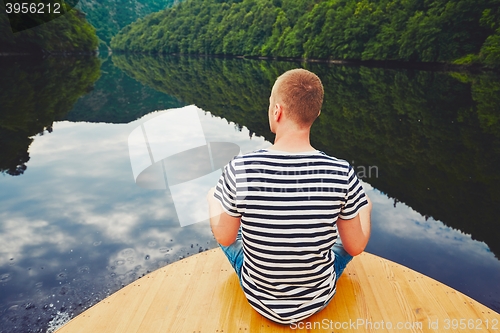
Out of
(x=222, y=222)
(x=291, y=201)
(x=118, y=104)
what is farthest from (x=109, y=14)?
(x=291, y=201)

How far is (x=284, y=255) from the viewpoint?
2.13m

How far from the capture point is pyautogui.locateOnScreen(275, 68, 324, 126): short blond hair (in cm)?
195

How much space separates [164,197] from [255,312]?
4.57 m

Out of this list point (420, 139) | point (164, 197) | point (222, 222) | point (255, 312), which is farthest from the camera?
point (420, 139)

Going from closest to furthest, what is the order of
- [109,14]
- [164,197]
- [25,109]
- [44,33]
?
[164,197], [25,109], [44,33], [109,14]

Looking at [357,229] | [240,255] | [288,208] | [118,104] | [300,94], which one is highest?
[300,94]

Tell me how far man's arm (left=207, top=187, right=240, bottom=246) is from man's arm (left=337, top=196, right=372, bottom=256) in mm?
655

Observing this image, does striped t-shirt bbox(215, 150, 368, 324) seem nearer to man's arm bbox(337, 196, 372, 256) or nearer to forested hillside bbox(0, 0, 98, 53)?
man's arm bbox(337, 196, 372, 256)

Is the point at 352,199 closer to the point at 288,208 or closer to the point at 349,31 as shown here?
the point at 288,208

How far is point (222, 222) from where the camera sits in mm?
2203

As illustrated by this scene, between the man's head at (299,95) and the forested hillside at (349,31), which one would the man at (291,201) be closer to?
the man's head at (299,95)

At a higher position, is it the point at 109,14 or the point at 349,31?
the point at 109,14

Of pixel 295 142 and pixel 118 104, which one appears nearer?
pixel 295 142

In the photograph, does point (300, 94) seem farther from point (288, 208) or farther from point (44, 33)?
point (44, 33)
